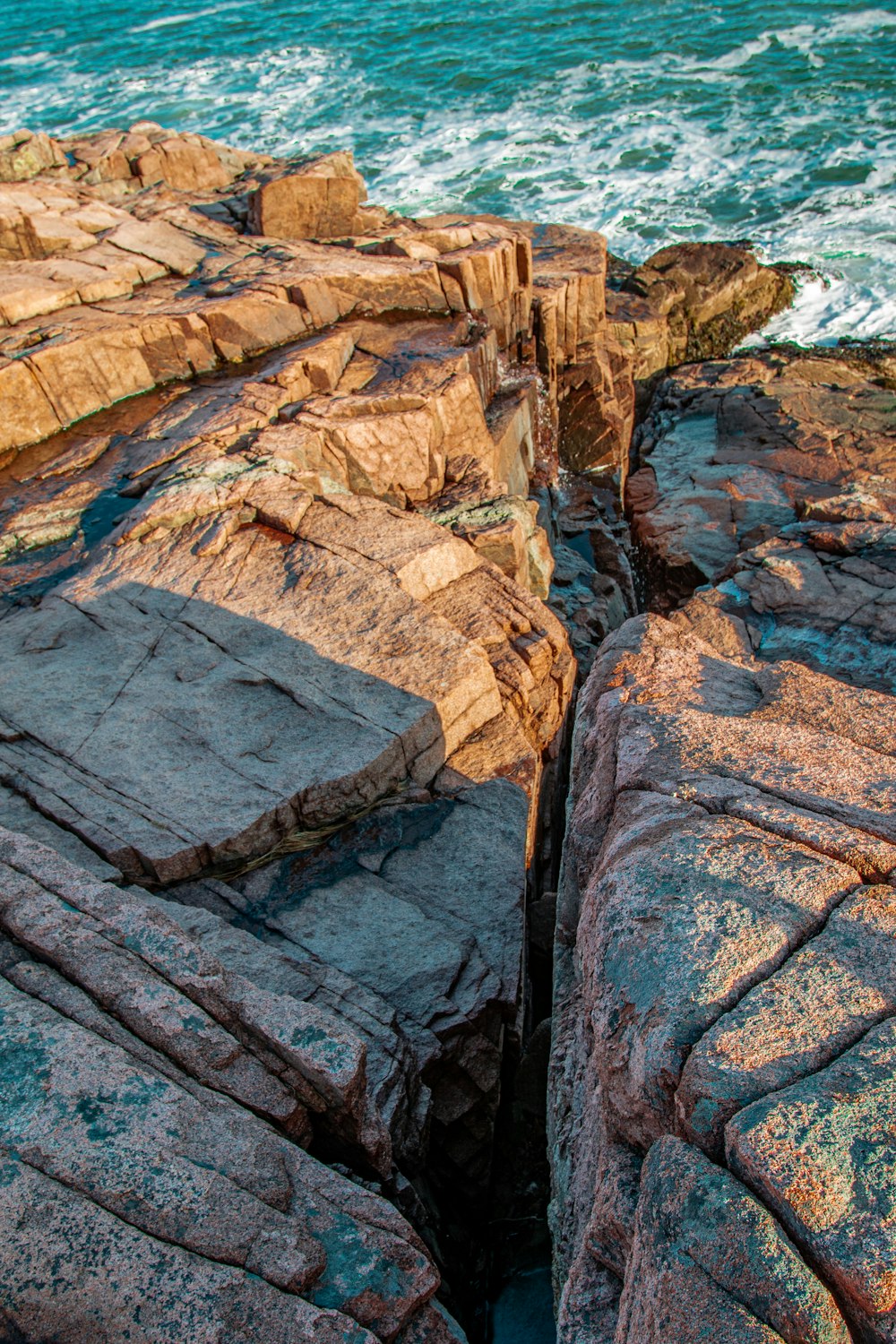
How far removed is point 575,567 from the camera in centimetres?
1305

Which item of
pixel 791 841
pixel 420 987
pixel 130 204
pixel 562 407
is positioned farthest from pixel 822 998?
pixel 130 204

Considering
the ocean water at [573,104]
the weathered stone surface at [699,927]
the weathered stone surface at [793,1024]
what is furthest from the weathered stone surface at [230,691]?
the ocean water at [573,104]

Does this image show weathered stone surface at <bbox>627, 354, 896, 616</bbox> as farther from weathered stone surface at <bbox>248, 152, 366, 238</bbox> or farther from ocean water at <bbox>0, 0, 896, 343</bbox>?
weathered stone surface at <bbox>248, 152, 366, 238</bbox>

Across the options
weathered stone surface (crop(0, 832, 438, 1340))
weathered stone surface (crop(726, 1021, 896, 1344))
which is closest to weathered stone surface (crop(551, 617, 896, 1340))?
weathered stone surface (crop(726, 1021, 896, 1344))

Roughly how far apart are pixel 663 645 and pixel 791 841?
9.73 ft

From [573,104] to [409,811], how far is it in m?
32.3

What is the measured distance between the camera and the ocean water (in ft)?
81.4

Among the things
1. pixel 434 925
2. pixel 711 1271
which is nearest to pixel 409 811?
pixel 434 925

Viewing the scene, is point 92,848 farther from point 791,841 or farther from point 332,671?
point 791,841

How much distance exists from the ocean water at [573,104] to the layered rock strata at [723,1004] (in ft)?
57.3

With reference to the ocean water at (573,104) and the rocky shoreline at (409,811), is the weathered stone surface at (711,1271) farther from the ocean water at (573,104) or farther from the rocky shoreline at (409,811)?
the ocean water at (573,104)

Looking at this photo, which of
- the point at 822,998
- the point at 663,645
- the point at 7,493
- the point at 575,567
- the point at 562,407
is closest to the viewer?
the point at 822,998

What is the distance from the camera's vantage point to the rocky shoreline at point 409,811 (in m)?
3.34

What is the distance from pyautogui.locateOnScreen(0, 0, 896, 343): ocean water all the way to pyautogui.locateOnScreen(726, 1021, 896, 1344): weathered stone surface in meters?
20.3
